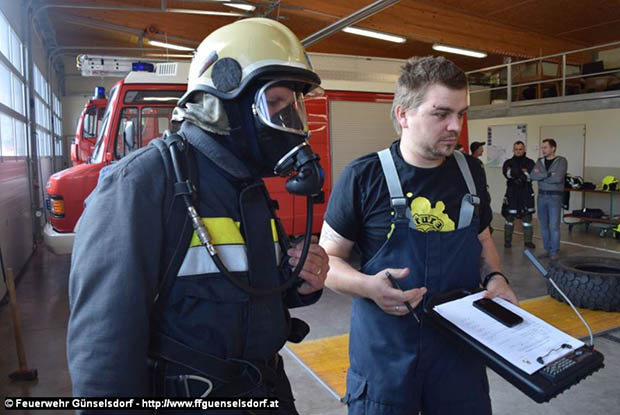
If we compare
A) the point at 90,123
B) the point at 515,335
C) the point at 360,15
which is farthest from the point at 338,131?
the point at 515,335

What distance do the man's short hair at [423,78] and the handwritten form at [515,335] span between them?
2.46 ft

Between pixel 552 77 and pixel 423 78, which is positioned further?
pixel 552 77

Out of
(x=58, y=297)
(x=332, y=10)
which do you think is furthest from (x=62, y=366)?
(x=332, y=10)

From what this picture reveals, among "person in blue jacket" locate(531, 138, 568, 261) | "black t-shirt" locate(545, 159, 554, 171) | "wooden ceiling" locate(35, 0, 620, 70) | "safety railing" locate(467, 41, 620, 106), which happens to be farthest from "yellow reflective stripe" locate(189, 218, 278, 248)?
"safety railing" locate(467, 41, 620, 106)

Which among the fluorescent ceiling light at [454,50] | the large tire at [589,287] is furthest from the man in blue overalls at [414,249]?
the fluorescent ceiling light at [454,50]

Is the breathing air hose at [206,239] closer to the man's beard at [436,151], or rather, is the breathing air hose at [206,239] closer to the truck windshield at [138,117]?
the man's beard at [436,151]

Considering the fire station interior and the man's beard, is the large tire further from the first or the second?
the man's beard

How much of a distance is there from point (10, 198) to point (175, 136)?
255 inches

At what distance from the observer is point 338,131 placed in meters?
6.97

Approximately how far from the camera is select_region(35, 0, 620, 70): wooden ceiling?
10438 mm

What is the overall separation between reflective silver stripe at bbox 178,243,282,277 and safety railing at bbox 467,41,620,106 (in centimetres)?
1119

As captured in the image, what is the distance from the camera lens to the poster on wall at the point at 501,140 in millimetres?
12906

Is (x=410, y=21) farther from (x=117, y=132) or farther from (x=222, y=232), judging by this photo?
(x=222, y=232)

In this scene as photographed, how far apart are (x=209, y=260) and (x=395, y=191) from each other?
873 millimetres
